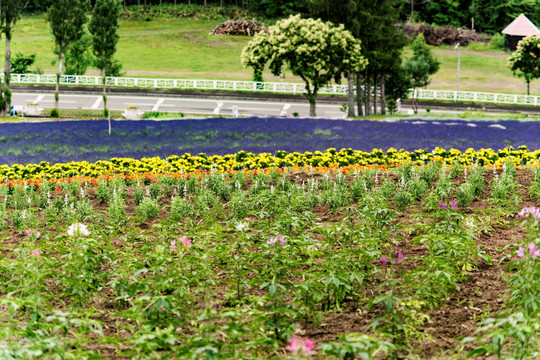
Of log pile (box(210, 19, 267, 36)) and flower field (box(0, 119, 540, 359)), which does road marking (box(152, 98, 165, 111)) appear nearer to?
flower field (box(0, 119, 540, 359))

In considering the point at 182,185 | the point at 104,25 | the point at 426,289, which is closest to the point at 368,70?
the point at 104,25

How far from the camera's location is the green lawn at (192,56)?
74.9 meters

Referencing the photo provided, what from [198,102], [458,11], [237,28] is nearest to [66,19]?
[198,102]

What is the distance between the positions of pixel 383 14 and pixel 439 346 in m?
39.7

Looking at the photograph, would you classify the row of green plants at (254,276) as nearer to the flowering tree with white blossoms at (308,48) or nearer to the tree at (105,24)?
the flowering tree with white blossoms at (308,48)

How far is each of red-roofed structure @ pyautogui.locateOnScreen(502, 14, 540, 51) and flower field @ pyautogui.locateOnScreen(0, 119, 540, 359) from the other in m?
74.2

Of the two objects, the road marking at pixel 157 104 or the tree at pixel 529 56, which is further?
the tree at pixel 529 56

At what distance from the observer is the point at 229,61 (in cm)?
8225

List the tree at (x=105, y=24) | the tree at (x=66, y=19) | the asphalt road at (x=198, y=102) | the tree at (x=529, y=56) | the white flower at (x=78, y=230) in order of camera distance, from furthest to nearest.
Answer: the tree at (x=529, y=56)
the asphalt road at (x=198, y=102)
the tree at (x=66, y=19)
the tree at (x=105, y=24)
the white flower at (x=78, y=230)

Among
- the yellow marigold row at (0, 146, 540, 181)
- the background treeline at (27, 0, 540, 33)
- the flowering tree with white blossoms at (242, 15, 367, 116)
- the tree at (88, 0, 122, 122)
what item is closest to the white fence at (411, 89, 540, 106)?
the flowering tree with white blossoms at (242, 15, 367, 116)

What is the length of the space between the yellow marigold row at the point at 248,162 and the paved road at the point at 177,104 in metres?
31.4

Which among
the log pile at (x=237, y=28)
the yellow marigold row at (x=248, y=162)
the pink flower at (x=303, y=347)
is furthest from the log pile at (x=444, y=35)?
the pink flower at (x=303, y=347)

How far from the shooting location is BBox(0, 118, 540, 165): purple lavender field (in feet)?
71.3

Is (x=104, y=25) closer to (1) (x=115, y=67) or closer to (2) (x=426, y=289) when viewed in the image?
(1) (x=115, y=67)
